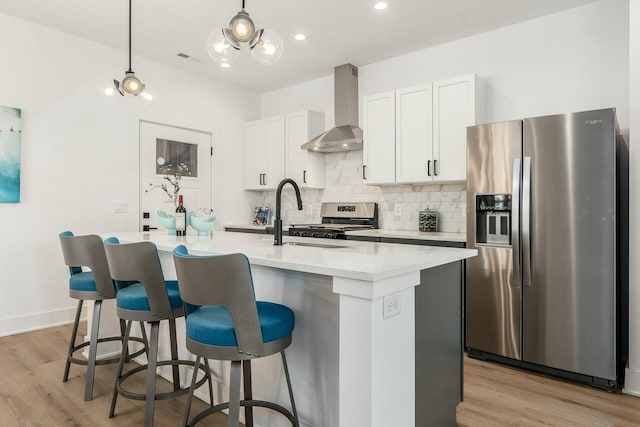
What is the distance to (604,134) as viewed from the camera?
249 centimetres

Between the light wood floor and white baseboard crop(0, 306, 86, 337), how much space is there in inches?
33.1

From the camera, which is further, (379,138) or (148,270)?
(379,138)

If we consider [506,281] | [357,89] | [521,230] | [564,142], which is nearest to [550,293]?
[506,281]

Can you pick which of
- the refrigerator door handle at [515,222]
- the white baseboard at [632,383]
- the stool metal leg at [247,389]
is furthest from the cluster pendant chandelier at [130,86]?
the white baseboard at [632,383]

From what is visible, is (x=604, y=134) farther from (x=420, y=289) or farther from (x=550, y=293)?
(x=420, y=289)

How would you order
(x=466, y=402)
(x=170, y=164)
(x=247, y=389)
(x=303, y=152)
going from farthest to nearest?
(x=303, y=152) → (x=170, y=164) → (x=466, y=402) → (x=247, y=389)

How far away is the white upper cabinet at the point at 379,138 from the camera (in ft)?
13.1

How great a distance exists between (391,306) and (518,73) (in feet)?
10.3

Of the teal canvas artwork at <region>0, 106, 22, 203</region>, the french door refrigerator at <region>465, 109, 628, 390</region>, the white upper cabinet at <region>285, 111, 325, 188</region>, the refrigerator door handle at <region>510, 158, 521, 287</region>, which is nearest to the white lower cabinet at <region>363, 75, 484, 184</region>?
the french door refrigerator at <region>465, 109, 628, 390</region>

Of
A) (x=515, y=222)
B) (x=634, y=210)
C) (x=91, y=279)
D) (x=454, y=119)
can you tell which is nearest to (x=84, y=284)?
(x=91, y=279)

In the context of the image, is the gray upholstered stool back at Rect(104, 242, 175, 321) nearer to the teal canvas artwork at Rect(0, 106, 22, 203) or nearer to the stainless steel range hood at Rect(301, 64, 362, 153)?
the teal canvas artwork at Rect(0, 106, 22, 203)

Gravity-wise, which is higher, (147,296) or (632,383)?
(147,296)

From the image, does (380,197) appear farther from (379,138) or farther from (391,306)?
(391,306)

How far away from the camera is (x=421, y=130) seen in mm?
3789
